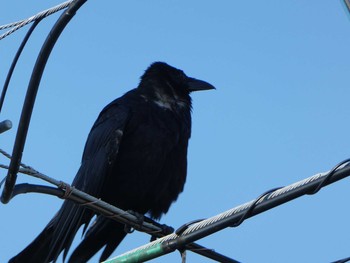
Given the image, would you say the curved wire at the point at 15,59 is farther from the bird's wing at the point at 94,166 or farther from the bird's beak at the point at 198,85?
the bird's beak at the point at 198,85

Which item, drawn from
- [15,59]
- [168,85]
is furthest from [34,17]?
[168,85]

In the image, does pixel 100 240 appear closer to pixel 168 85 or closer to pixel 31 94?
pixel 168 85

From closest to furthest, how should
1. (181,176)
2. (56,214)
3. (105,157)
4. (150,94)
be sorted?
(56,214), (105,157), (181,176), (150,94)

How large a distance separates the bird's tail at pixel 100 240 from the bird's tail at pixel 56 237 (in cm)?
34

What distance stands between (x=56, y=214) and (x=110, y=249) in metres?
0.77

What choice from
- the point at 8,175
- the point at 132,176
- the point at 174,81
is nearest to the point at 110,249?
the point at 132,176

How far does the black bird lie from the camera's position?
650 cm

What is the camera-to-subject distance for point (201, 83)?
813 centimetres

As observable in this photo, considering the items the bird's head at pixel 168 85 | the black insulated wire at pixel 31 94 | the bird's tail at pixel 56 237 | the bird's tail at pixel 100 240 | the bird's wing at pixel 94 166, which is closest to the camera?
the black insulated wire at pixel 31 94

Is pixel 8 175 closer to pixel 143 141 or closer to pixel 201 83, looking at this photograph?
pixel 143 141

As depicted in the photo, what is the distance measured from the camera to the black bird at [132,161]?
650 cm

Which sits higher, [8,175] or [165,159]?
[165,159]

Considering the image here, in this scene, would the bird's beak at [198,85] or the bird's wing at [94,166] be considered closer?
the bird's wing at [94,166]

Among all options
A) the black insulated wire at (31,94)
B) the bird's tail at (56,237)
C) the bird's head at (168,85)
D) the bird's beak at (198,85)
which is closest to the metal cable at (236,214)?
the black insulated wire at (31,94)
